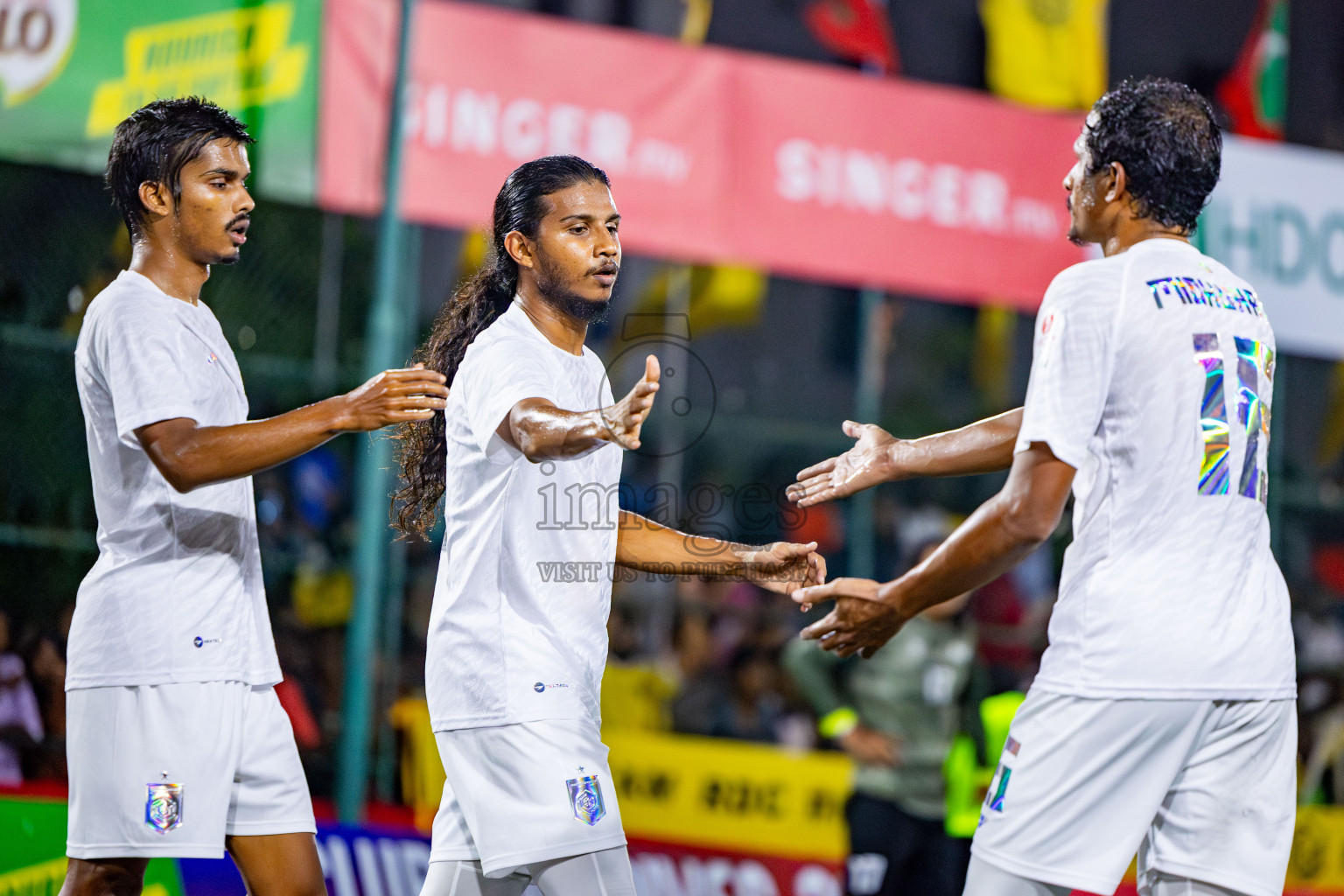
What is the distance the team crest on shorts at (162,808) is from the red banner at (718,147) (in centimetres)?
424

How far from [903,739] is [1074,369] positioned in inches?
148

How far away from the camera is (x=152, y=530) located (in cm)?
332

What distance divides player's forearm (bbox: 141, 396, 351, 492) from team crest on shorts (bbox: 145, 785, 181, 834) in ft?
2.28

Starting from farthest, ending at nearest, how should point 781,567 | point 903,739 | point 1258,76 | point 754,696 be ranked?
point 1258,76 < point 754,696 < point 903,739 < point 781,567

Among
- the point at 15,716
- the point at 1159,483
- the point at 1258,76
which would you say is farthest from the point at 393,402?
the point at 1258,76

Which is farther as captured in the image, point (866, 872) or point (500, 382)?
point (866, 872)

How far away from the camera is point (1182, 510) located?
2.85 m

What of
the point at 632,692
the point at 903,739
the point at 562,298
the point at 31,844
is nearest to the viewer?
the point at 562,298

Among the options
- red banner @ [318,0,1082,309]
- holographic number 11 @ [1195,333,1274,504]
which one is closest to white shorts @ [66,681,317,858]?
holographic number 11 @ [1195,333,1274,504]

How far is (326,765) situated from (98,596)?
13.0 ft

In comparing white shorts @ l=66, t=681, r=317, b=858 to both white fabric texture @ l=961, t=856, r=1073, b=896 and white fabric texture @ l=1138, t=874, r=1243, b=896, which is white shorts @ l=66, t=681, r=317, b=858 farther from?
white fabric texture @ l=1138, t=874, r=1243, b=896

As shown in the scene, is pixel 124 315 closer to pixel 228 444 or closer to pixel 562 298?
pixel 228 444

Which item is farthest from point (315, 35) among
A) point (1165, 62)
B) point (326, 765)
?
point (1165, 62)

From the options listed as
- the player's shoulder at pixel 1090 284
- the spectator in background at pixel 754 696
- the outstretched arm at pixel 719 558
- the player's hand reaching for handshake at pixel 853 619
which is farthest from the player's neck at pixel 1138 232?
the spectator in background at pixel 754 696
